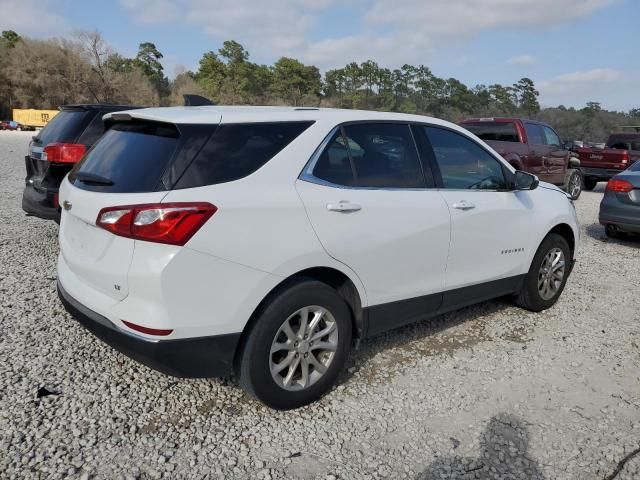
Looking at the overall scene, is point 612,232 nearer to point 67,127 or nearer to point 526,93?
point 67,127

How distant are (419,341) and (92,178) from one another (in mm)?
2700

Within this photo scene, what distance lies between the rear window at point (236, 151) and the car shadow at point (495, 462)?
1.83 meters

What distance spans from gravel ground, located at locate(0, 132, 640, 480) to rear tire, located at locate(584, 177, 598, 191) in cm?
1340

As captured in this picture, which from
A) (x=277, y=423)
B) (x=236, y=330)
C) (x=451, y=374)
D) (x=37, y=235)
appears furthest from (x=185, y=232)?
(x=37, y=235)

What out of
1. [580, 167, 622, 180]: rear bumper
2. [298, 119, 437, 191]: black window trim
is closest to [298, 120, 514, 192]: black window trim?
[298, 119, 437, 191]: black window trim

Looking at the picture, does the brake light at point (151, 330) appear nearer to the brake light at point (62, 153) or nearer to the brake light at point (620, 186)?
the brake light at point (62, 153)

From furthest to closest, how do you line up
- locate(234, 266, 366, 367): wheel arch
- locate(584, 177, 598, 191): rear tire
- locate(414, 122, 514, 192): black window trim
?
locate(584, 177, 598, 191): rear tire
locate(414, 122, 514, 192): black window trim
locate(234, 266, 366, 367): wheel arch

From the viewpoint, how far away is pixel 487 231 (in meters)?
4.03

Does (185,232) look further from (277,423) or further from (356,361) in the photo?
(356,361)

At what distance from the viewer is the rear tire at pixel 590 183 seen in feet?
53.7

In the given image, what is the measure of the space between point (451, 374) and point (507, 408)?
19.5 inches

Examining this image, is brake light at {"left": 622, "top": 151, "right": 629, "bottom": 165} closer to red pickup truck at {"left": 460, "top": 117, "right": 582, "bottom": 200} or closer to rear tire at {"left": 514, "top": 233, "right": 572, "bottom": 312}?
red pickup truck at {"left": 460, "top": 117, "right": 582, "bottom": 200}

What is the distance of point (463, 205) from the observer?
379cm

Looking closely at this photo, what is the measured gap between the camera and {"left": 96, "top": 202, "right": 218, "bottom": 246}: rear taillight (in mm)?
2479
